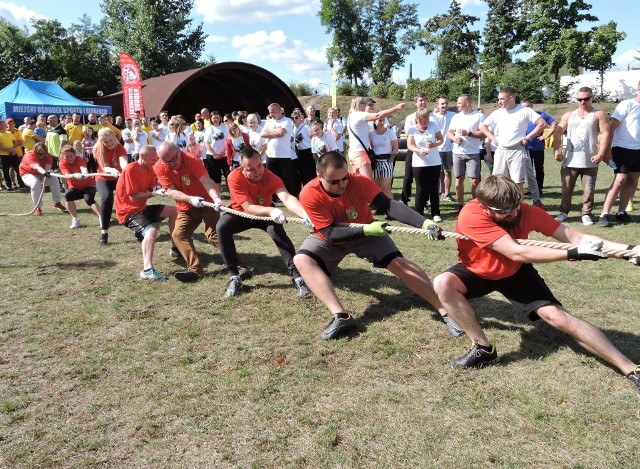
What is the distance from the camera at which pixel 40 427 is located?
9.22 ft

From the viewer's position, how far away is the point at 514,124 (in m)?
6.73

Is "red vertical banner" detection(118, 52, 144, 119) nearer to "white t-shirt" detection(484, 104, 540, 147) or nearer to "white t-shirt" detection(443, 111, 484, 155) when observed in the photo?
"white t-shirt" detection(443, 111, 484, 155)

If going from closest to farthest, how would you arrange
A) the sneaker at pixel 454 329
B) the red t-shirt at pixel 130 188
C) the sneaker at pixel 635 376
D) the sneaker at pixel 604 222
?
1. the sneaker at pixel 635 376
2. the sneaker at pixel 454 329
3. the red t-shirt at pixel 130 188
4. the sneaker at pixel 604 222

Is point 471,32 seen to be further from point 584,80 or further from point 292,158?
point 292,158

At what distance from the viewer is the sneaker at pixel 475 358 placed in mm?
3199

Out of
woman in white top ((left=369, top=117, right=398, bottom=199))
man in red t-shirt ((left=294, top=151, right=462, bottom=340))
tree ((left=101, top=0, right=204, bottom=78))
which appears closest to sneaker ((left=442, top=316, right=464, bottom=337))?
man in red t-shirt ((left=294, top=151, right=462, bottom=340))

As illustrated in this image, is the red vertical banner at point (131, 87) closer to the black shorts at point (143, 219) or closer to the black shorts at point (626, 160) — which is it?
the black shorts at point (143, 219)

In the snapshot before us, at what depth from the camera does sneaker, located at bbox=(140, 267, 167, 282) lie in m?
5.28

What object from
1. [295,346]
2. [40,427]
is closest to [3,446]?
[40,427]

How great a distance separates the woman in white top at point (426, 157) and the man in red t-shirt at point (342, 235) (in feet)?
10.8

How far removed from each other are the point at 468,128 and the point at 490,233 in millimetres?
4997

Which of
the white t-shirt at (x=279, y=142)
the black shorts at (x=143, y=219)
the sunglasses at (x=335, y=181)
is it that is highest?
the white t-shirt at (x=279, y=142)

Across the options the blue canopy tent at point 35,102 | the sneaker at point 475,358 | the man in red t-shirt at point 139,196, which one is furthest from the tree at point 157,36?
the sneaker at point 475,358

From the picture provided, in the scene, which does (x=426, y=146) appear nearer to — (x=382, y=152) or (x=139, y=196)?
(x=382, y=152)
